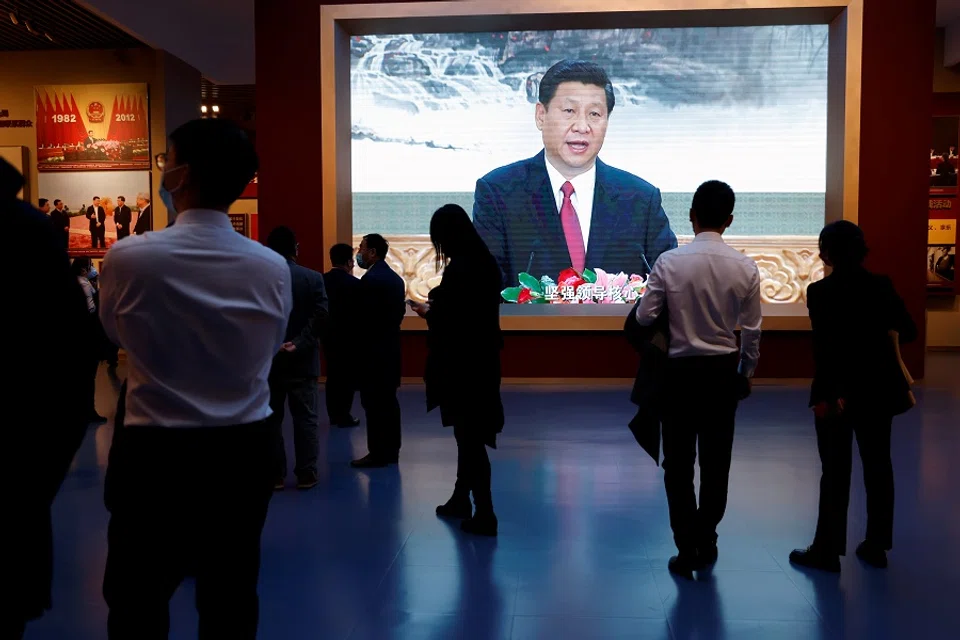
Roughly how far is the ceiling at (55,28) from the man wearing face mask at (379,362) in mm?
7893

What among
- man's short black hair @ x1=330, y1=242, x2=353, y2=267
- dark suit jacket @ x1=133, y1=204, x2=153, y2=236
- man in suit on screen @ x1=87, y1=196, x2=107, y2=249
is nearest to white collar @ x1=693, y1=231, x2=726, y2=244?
man's short black hair @ x1=330, y1=242, x2=353, y2=267

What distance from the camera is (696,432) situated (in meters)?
3.71

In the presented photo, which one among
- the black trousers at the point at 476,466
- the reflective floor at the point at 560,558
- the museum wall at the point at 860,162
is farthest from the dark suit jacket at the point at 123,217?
the black trousers at the point at 476,466

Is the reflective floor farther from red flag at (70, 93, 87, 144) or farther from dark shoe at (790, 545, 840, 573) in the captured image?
red flag at (70, 93, 87, 144)

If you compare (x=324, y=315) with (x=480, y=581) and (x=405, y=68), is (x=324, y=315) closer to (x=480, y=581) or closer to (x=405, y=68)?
(x=480, y=581)

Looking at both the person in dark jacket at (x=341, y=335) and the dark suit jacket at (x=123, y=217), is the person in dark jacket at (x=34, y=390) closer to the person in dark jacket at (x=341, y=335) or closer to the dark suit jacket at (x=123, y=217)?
the person in dark jacket at (x=341, y=335)

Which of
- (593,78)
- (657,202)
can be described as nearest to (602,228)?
(657,202)

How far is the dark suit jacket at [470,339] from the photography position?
4285mm

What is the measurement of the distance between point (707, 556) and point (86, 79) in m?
13.1

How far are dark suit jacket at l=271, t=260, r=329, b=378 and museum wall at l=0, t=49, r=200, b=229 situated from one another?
926 centimetres

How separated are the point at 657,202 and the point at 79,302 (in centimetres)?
880

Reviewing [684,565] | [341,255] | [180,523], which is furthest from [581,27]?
Result: [180,523]

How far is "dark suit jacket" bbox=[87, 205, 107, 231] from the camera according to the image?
1362 cm

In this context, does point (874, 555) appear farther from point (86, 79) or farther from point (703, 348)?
point (86, 79)
